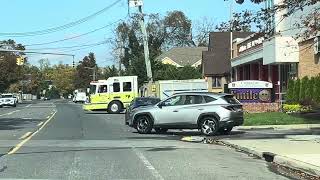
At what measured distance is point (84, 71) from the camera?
536 feet

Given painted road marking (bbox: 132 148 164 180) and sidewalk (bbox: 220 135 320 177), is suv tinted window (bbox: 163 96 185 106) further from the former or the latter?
painted road marking (bbox: 132 148 164 180)

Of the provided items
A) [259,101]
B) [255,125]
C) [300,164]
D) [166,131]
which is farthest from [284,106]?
[300,164]

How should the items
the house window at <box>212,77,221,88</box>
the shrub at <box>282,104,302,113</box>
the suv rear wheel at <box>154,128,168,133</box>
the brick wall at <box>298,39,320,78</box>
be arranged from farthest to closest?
the house window at <box>212,77,221,88</box> → the brick wall at <box>298,39,320,78</box> → the shrub at <box>282,104,302,113</box> → the suv rear wheel at <box>154,128,168,133</box>

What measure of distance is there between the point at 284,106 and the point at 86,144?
1628cm

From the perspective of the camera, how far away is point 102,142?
19.2m

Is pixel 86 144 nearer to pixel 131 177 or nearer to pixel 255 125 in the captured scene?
pixel 131 177

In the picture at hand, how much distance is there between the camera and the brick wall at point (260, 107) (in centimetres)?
3384

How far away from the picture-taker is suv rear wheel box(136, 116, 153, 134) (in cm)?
2366

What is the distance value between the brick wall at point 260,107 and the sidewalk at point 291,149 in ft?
44.1

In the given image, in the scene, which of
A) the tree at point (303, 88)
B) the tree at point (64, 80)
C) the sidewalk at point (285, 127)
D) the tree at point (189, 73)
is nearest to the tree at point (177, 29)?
the tree at point (189, 73)

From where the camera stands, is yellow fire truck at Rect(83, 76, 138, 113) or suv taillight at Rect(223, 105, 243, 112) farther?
yellow fire truck at Rect(83, 76, 138, 113)

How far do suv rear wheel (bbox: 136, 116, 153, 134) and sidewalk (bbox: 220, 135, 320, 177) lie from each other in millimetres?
4807

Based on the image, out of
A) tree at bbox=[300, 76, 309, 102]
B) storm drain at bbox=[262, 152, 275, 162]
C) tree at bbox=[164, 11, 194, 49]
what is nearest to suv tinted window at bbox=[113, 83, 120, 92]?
tree at bbox=[300, 76, 309, 102]

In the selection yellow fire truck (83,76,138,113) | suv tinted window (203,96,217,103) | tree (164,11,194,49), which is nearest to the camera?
suv tinted window (203,96,217,103)
